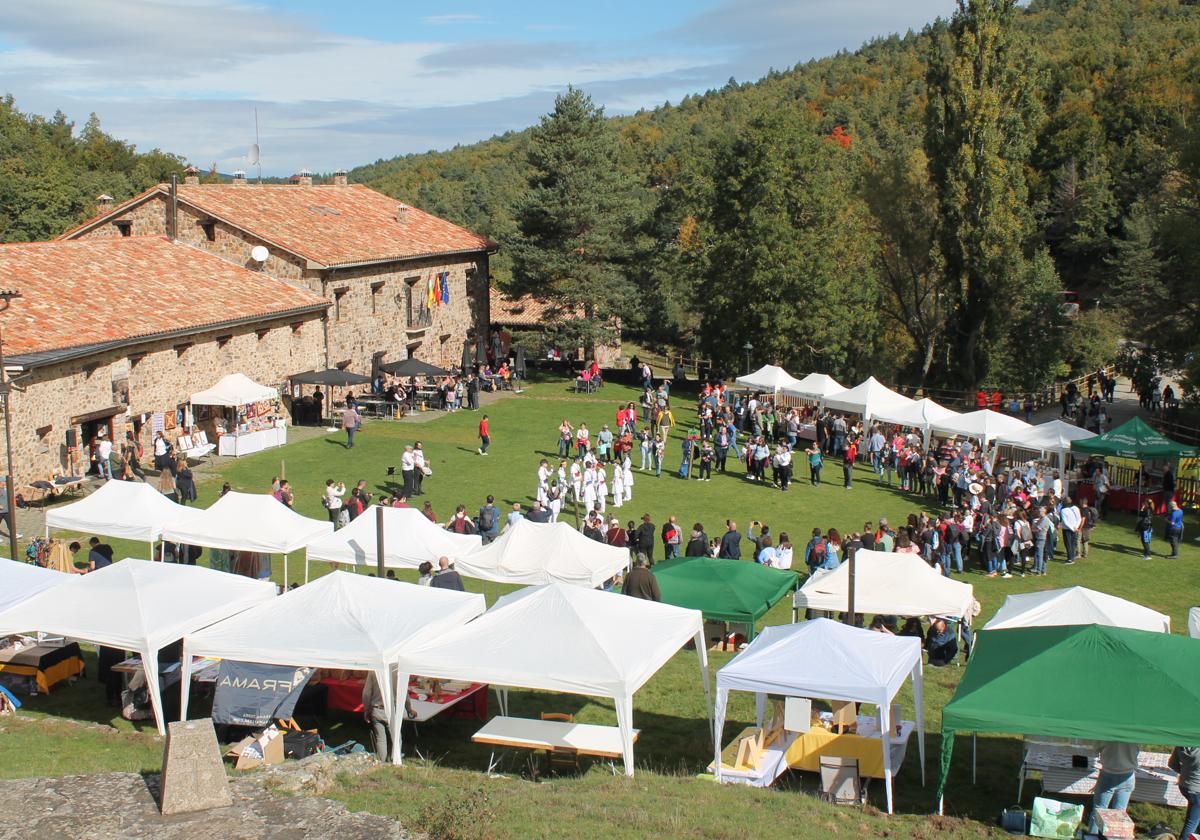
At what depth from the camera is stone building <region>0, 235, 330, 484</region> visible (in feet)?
76.6

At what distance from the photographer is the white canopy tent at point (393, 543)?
1645 centimetres

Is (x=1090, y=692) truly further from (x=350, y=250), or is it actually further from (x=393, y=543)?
(x=350, y=250)

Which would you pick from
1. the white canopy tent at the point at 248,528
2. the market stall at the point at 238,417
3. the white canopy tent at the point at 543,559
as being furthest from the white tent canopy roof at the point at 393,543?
the market stall at the point at 238,417

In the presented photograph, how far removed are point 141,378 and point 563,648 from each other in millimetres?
19260


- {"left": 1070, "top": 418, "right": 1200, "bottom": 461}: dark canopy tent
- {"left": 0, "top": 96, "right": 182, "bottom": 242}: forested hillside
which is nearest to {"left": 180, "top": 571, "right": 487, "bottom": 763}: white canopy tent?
{"left": 1070, "top": 418, "right": 1200, "bottom": 461}: dark canopy tent

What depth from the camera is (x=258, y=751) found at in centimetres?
1056

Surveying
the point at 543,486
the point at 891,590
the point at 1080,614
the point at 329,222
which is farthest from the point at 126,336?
the point at 1080,614

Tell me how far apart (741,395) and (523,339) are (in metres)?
10.6

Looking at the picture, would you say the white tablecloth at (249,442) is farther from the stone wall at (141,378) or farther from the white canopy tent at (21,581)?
the white canopy tent at (21,581)

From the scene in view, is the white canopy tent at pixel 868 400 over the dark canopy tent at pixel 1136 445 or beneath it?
over

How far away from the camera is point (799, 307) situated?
40875mm

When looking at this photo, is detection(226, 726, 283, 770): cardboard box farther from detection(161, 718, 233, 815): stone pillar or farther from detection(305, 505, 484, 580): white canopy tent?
detection(305, 505, 484, 580): white canopy tent

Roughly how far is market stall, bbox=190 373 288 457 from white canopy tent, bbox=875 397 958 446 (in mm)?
15603

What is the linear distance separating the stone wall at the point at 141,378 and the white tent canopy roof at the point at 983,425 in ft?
59.6
